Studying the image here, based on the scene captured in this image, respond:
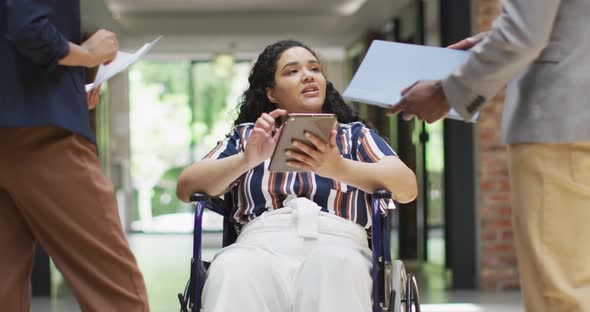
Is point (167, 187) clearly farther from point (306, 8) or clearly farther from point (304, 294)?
point (304, 294)

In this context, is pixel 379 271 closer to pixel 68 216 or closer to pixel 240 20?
pixel 68 216

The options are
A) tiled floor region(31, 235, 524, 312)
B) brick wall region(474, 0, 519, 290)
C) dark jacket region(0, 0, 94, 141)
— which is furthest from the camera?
brick wall region(474, 0, 519, 290)

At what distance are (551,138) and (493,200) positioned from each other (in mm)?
3691

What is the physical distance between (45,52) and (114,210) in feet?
1.31

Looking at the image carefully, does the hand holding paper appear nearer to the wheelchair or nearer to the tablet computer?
the tablet computer

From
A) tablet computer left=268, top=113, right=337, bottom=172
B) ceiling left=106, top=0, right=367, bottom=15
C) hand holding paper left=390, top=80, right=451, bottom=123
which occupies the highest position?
ceiling left=106, top=0, right=367, bottom=15

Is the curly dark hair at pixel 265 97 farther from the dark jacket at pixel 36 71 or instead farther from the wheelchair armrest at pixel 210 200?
the dark jacket at pixel 36 71

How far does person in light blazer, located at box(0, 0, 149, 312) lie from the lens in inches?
74.2

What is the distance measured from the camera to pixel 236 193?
2.71m

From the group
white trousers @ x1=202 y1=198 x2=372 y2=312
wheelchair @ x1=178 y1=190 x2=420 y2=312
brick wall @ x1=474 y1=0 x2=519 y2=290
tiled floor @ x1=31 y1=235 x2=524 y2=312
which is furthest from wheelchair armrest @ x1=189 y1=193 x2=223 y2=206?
brick wall @ x1=474 y1=0 x2=519 y2=290

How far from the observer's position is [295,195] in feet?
8.49

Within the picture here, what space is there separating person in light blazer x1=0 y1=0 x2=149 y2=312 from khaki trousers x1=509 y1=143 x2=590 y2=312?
0.90 meters

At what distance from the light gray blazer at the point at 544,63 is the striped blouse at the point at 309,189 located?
0.95 m

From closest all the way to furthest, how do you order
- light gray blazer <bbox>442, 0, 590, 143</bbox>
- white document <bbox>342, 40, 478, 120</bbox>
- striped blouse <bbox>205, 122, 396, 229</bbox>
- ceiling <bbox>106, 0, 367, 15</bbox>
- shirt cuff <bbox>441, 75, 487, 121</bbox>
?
light gray blazer <bbox>442, 0, 590, 143</bbox> < shirt cuff <bbox>441, 75, 487, 121</bbox> < white document <bbox>342, 40, 478, 120</bbox> < striped blouse <bbox>205, 122, 396, 229</bbox> < ceiling <bbox>106, 0, 367, 15</bbox>
